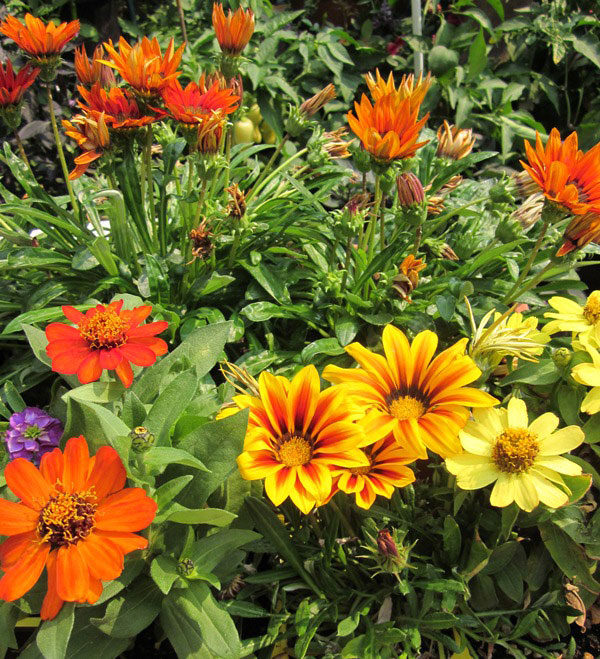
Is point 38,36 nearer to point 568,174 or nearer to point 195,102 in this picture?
point 195,102

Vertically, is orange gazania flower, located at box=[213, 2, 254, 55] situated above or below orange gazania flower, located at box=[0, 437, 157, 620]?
above

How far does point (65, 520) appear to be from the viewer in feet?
2.65

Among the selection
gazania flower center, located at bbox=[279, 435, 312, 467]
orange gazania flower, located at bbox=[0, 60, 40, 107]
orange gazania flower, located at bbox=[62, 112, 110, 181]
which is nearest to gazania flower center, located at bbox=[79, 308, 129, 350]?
gazania flower center, located at bbox=[279, 435, 312, 467]

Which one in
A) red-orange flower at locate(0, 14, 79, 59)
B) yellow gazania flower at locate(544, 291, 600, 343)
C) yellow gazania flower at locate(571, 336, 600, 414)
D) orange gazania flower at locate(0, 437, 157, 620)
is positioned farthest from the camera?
red-orange flower at locate(0, 14, 79, 59)

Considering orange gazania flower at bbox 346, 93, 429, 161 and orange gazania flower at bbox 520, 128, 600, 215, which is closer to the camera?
orange gazania flower at bbox 520, 128, 600, 215

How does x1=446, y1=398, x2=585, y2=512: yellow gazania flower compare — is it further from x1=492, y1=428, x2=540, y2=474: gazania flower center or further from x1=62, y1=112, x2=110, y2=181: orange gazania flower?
x1=62, y1=112, x2=110, y2=181: orange gazania flower

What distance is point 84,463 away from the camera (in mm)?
861

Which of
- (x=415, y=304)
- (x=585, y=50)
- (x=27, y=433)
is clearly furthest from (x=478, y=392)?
A: (x=585, y=50)

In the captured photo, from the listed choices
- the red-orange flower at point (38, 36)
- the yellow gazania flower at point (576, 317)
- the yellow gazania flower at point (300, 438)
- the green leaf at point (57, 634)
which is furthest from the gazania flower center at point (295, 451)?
the red-orange flower at point (38, 36)

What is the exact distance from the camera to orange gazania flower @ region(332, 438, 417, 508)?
965 millimetres

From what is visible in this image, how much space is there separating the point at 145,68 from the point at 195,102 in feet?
0.36

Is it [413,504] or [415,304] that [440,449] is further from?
[415,304]

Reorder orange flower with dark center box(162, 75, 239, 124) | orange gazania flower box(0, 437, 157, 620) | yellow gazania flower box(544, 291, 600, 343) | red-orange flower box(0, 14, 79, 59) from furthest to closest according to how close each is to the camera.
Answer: red-orange flower box(0, 14, 79, 59), orange flower with dark center box(162, 75, 239, 124), yellow gazania flower box(544, 291, 600, 343), orange gazania flower box(0, 437, 157, 620)

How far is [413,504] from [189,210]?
2.76 ft
